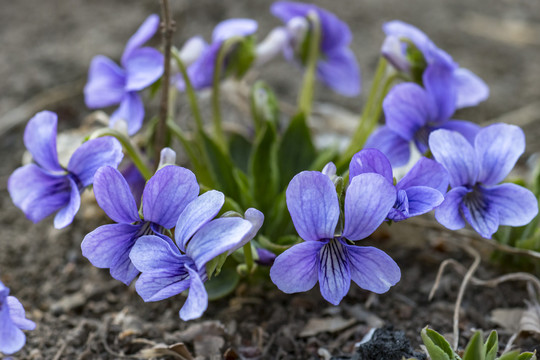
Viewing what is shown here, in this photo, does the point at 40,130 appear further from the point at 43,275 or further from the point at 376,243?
the point at 376,243

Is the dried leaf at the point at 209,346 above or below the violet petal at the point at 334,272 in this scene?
below

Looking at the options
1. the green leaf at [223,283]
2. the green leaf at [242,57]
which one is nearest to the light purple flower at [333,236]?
the green leaf at [223,283]

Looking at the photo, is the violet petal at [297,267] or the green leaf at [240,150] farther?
the green leaf at [240,150]

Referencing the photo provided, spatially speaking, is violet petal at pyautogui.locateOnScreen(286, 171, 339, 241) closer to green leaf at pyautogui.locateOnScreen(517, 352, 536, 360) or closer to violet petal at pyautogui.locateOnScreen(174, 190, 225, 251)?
violet petal at pyautogui.locateOnScreen(174, 190, 225, 251)

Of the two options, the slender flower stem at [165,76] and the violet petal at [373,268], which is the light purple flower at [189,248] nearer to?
the violet petal at [373,268]

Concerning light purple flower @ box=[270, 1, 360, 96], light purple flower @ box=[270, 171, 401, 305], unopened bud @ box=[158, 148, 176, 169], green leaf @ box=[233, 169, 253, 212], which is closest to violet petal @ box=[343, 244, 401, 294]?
light purple flower @ box=[270, 171, 401, 305]
